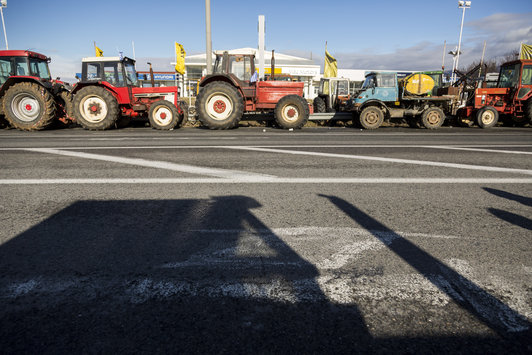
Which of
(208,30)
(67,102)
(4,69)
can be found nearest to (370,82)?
(208,30)

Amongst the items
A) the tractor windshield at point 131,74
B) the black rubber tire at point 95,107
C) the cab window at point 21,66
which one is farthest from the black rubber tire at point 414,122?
the cab window at point 21,66

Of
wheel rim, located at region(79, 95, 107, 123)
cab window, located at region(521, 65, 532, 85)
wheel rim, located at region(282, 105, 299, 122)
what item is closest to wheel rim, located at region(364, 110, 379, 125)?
wheel rim, located at region(282, 105, 299, 122)

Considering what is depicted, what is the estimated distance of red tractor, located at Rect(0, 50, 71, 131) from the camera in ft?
36.3

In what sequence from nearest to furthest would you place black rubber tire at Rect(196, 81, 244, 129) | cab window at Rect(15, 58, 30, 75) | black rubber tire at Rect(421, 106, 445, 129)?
black rubber tire at Rect(196, 81, 244, 129) → cab window at Rect(15, 58, 30, 75) → black rubber tire at Rect(421, 106, 445, 129)

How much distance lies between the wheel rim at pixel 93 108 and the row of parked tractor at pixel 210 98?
30 mm

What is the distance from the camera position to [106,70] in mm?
11445

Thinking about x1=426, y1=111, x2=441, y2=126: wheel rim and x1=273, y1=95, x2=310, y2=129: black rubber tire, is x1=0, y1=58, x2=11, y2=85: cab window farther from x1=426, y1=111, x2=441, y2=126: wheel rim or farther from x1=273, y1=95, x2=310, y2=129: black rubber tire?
x1=426, y1=111, x2=441, y2=126: wheel rim

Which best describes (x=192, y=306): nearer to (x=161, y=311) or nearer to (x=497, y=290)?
(x=161, y=311)

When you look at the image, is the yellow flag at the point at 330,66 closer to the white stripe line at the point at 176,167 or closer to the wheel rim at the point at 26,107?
the wheel rim at the point at 26,107

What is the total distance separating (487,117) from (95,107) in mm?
14998

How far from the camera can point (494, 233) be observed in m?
2.48

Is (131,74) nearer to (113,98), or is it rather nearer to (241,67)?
(113,98)

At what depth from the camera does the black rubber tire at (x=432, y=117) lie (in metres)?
13.2

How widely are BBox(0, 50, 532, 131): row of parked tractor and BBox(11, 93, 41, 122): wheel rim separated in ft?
0.09
